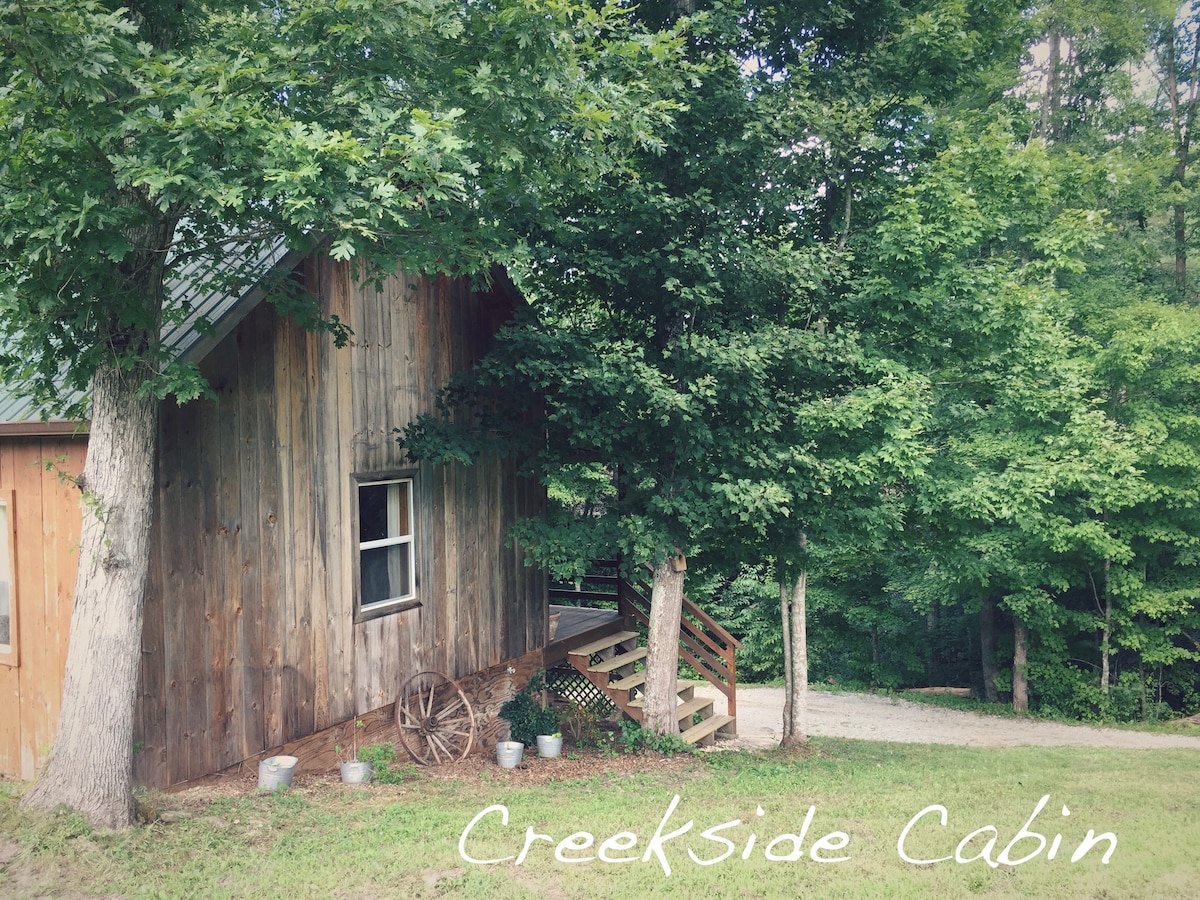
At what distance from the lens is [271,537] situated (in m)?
7.79

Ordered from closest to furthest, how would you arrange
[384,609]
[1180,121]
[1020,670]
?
[384,609]
[1020,670]
[1180,121]

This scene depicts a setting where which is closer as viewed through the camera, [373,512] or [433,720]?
[373,512]

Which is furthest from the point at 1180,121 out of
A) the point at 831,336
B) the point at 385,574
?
the point at 385,574

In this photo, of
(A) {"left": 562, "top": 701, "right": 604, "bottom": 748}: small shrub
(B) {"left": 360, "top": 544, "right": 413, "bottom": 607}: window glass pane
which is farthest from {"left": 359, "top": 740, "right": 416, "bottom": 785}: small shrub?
(A) {"left": 562, "top": 701, "right": 604, "bottom": 748}: small shrub

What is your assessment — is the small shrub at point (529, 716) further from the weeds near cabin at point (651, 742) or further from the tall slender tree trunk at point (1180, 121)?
the tall slender tree trunk at point (1180, 121)

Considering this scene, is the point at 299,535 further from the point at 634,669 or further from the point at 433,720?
the point at 634,669

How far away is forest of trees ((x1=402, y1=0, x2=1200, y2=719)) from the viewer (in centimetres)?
960

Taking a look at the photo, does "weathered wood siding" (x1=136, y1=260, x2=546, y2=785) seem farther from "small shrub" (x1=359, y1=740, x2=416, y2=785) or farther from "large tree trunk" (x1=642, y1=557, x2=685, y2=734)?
"large tree trunk" (x1=642, y1=557, x2=685, y2=734)

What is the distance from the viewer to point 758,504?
9.19m

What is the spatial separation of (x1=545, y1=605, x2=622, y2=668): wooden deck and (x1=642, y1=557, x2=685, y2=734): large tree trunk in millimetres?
1609

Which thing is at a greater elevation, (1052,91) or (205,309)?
(1052,91)

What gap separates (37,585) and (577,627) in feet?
24.2

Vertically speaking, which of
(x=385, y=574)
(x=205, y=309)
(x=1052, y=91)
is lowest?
(x=385, y=574)

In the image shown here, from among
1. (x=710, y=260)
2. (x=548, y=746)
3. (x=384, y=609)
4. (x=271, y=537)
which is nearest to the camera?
(x=271, y=537)
